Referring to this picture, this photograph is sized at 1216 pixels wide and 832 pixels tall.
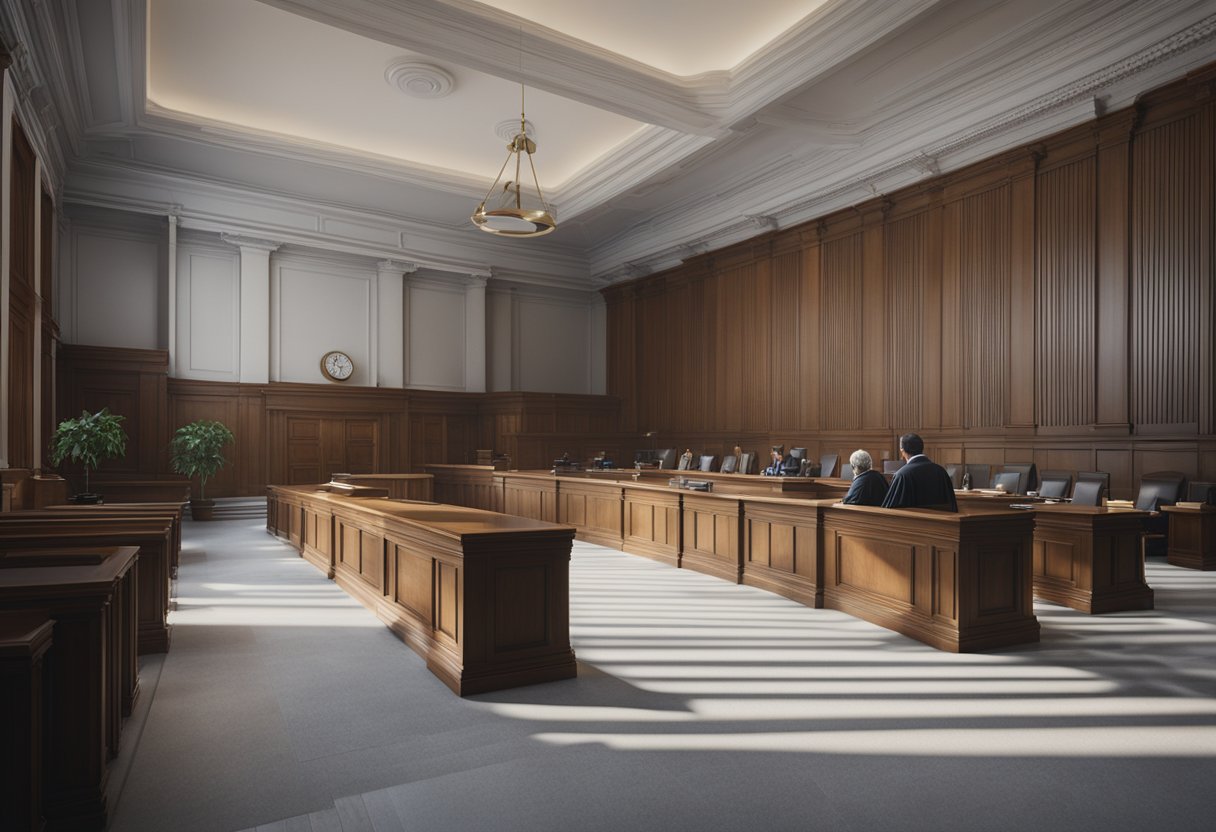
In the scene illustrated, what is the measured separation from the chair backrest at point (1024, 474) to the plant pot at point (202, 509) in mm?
12578

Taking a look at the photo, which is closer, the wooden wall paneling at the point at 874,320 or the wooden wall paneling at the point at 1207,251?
the wooden wall paneling at the point at 1207,251

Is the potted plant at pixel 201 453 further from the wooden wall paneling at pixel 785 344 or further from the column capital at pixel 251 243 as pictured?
the wooden wall paneling at pixel 785 344

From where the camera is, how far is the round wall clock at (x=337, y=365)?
51.1 feet

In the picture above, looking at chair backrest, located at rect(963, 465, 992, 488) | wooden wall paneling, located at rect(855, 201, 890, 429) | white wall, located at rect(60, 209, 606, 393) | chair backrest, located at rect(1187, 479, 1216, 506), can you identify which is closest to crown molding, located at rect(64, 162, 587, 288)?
white wall, located at rect(60, 209, 606, 393)

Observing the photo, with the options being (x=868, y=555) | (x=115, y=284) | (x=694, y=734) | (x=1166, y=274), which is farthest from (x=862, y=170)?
(x=115, y=284)

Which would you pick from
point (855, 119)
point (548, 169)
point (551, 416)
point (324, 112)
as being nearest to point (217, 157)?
point (324, 112)

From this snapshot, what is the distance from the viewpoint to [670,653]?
188 inches

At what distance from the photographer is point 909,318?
38.2ft

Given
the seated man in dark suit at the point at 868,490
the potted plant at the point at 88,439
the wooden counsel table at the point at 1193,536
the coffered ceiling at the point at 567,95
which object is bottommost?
the wooden counsel table at the point at 1193,536

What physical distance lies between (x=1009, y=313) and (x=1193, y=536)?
372cm

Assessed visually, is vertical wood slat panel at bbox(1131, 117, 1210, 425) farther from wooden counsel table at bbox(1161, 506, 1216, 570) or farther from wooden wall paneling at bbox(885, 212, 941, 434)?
wooden wall paneling at bbox(885, 212, 941, 434)

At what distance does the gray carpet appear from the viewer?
2.73 metres

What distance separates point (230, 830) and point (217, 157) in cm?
1302

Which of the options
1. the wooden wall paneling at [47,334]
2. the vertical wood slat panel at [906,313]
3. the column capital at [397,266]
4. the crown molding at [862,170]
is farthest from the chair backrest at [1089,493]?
the column capital at [397,266]
